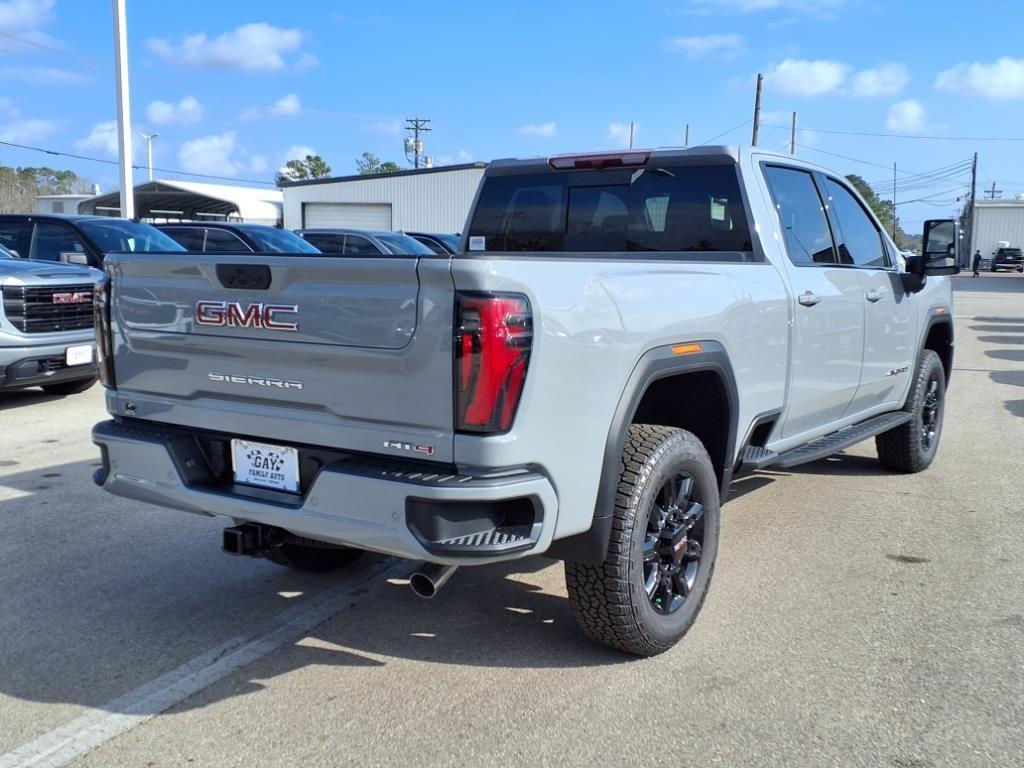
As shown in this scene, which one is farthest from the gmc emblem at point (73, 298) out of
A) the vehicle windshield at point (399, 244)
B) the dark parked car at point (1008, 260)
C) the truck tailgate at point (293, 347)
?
the dark parked car at point (1008, 260)

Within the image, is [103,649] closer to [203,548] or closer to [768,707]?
[203,548]

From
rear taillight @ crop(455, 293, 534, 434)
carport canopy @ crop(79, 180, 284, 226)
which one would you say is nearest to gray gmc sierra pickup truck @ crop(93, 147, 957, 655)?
rear taillight @ crop(455, 293, 534, 434)

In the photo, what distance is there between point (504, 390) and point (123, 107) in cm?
2105

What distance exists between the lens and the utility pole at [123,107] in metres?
20.6

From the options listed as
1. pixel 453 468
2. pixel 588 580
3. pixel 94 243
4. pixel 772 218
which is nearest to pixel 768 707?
pixel 588 580

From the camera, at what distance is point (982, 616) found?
404 centimetres

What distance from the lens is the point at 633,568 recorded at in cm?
335

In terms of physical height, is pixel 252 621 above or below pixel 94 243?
below

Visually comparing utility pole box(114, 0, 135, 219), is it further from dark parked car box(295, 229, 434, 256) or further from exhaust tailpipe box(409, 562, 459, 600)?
exhaust tailpipe box(409, 562, 459, 600)

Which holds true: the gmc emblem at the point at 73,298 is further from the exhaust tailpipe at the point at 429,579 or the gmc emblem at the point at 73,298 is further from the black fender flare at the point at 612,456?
the black fender flare at the point at 612,456

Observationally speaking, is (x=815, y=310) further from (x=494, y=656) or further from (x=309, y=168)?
(x=309, y=168)

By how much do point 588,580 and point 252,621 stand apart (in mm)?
1501

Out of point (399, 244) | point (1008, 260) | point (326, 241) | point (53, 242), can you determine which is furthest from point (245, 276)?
point (1008, 260)

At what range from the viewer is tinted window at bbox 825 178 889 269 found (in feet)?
17.6
